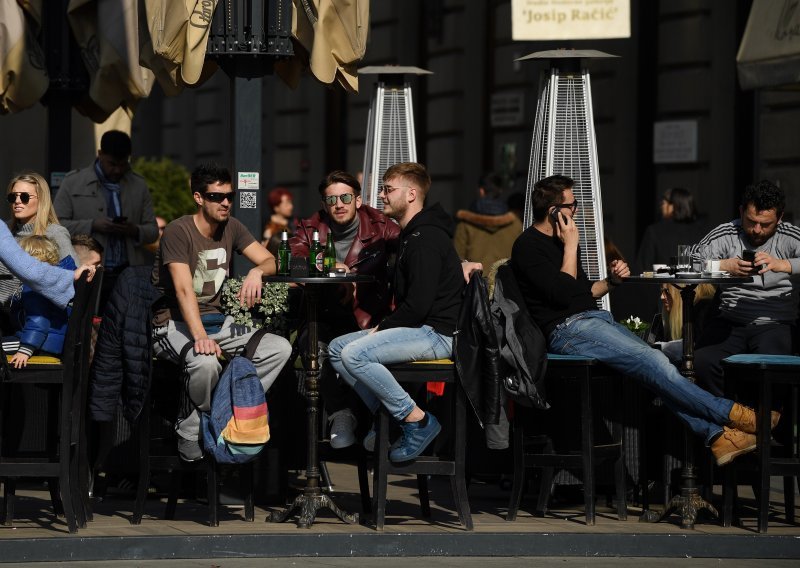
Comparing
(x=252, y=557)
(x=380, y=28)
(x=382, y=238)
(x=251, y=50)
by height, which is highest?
(x=380, y=28)

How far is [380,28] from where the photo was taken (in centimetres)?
2330

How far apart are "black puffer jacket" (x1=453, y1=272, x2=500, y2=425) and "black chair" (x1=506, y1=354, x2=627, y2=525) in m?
0.41

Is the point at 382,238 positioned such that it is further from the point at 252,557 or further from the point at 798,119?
the point at 798,119

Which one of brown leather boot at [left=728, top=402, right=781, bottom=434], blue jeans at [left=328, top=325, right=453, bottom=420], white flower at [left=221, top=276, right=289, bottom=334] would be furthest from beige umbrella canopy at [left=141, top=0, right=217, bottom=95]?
brown leather boot at [left=728, top=402, right=781, bottom=434]

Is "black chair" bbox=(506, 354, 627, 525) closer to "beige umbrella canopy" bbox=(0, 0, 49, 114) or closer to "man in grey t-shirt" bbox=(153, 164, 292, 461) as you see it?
"man in grey t-shirt" bbox=(153, 164, 292, 461)

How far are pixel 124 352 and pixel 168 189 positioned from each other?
12.5m

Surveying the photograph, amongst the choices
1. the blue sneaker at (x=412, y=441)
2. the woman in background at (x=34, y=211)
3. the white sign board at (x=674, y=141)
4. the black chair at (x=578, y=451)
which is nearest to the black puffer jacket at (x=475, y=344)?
the blue sneaker at (x=412, y=441)

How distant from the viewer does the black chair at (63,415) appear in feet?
27.5

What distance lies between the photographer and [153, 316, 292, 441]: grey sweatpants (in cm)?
862

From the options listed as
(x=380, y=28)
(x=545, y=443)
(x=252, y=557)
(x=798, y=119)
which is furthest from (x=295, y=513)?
(x=380, y=28)

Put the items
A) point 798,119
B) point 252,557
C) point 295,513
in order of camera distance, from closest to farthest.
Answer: point 252,557 → point 295,513 → point 798,119

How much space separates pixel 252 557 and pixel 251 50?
2.96 m

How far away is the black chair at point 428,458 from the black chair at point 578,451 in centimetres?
44

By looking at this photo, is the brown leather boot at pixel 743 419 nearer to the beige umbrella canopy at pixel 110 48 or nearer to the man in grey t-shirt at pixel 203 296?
the man in grey t-shirt at pixel 203 296
